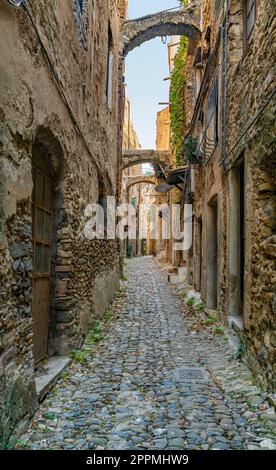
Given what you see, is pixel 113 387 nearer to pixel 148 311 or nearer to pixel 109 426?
pixel 109 426

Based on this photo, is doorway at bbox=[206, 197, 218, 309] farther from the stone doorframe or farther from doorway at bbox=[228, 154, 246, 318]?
the stone doorframe

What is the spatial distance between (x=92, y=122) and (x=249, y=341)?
430cm

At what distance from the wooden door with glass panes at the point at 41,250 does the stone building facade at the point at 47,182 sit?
0.01 m

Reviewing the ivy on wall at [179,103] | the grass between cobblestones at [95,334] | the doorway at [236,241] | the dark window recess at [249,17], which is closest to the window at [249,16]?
the dark window recess at [249,17]

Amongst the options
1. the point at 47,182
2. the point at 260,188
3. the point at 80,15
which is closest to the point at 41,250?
the point at 47,182

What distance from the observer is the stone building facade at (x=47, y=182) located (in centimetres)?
267

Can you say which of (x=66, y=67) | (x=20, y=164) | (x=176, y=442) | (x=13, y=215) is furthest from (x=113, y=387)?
(x=66, y=67)

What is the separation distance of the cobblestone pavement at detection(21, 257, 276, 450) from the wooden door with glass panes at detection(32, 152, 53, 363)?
0.55 metres

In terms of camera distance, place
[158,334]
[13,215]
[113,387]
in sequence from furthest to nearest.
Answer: [158,334]
[113,387]
[13,215]

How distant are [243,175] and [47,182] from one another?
2.87 meters

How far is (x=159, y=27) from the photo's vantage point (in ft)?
41.5

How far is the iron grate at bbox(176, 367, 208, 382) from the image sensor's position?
166 inches

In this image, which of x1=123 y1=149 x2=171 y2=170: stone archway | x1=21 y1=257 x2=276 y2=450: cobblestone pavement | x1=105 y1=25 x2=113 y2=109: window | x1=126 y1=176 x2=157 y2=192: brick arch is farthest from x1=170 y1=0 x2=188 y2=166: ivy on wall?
x1=126 y1=176 x2=157 y2=192: brick arch

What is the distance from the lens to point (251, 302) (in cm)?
429
